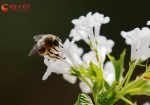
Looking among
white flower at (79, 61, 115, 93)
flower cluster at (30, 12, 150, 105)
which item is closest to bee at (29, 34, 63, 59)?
flower cluster at (30, 12, 150, 105)

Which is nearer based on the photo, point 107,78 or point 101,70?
point 101,70

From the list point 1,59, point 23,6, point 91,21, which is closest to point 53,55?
point 91,21

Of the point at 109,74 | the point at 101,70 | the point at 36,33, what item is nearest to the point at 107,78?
the point at 109,74

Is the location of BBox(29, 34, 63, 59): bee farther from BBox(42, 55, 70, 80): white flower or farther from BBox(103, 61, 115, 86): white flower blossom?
BBox(103, 61, 115, 86): white flower blossom

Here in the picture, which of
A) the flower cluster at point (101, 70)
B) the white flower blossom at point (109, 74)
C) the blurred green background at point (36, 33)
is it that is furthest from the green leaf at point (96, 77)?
the blurred green background at point (36, 33)

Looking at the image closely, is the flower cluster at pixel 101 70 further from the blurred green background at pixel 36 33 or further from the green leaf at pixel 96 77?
the blurred green background at pixel 36 33

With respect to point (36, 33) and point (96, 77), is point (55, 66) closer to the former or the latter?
point (96, 77)
